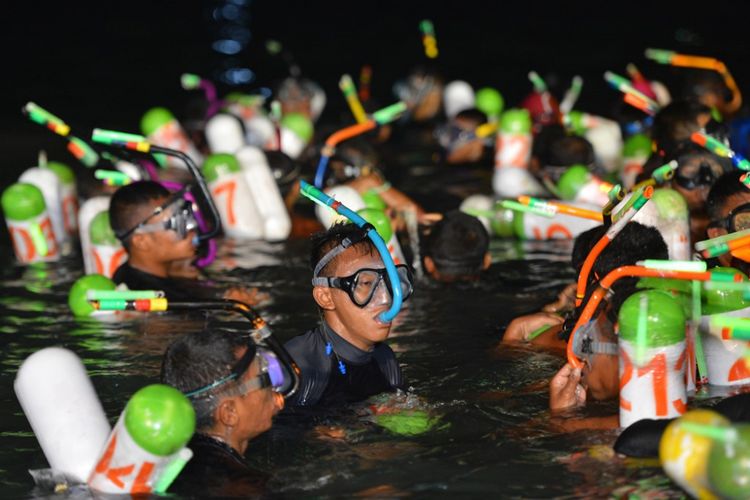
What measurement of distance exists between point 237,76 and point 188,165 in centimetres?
991

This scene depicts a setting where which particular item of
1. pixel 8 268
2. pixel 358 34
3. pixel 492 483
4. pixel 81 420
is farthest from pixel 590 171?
pixel 358 34

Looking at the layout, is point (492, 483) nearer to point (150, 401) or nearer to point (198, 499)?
point (198, 499)

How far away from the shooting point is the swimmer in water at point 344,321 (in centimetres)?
512

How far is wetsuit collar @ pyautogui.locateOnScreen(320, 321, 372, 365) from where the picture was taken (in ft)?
17.2

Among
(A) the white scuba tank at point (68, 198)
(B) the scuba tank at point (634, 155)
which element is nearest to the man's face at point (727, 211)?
(B) the scuba tank at point (634, 155)

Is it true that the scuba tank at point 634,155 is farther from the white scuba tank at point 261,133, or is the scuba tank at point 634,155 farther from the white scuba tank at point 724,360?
the white scuba tank at point 724,360

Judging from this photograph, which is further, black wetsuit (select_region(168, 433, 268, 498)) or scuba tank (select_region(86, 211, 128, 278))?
scuba tank (select_region(86, 211, 128, 278))

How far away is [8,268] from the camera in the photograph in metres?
8.58

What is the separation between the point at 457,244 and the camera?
7.38 meters

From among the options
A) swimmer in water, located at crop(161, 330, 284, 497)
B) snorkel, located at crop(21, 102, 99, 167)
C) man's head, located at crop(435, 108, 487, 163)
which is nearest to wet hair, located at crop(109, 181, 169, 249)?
snorkel, located at crop(21, 102, 99, 167)

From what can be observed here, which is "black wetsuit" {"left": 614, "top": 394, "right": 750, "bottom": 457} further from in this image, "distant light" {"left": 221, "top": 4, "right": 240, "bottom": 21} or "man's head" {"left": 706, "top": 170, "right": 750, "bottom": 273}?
"distant light" {"left": 221, "top": 4, "right": 240, "bottom": 21}

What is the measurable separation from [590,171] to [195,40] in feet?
37.5

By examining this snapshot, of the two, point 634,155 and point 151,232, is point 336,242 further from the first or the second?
point 634,155

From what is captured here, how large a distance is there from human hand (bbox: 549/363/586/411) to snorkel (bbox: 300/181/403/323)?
0.69 m
